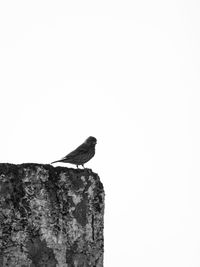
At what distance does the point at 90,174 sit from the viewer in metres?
3.54

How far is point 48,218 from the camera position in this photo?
3.13 m

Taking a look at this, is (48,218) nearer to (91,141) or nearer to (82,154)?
(82,154)

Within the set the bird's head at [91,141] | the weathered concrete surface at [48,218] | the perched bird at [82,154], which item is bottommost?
the weathered concrete surface at [48,218]

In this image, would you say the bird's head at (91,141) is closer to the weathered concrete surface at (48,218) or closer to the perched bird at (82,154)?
the perched bird at (82,154)

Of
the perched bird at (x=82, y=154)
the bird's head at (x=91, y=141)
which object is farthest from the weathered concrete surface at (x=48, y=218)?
the bird's head at (x=91, y=141)

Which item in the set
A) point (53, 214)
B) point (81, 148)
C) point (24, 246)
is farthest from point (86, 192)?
point (81, 148)

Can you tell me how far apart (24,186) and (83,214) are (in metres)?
0.43

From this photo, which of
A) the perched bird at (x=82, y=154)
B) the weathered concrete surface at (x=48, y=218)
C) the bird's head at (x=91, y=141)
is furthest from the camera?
the bird's head at (x=91, y=141)

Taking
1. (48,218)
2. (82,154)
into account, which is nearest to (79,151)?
(82,154)

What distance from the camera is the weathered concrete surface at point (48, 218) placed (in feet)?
9.78

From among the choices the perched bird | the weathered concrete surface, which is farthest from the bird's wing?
the weathered concrete surface

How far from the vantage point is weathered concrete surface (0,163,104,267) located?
2.98 meters

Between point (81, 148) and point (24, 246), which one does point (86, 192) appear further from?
point (81, 148)

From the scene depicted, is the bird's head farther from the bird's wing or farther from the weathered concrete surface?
the weathered concrete surface
